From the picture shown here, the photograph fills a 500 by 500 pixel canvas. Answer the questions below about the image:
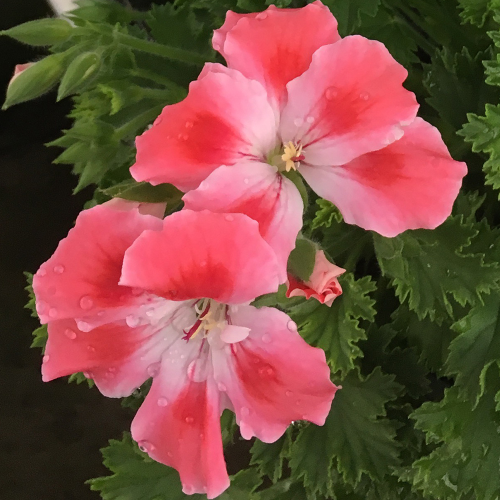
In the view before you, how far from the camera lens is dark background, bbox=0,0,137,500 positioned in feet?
5.99

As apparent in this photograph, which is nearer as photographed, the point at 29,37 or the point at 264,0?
the point at 29,37

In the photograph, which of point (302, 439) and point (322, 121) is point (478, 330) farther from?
point (322, 121)

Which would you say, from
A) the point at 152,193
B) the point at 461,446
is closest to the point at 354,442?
the point at 461,446

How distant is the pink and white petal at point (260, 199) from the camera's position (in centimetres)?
53

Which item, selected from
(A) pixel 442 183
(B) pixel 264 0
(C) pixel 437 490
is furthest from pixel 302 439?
(B) pixel 264 0

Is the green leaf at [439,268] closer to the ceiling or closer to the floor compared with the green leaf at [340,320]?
closer to the ceiling

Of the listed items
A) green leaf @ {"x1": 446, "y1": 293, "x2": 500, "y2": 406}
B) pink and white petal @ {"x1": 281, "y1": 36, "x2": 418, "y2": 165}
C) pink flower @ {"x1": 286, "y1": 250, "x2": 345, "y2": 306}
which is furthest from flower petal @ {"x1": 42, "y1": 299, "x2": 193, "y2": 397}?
green leaf @ {"x1": 446, "y1": 293, "x2": 500, "y2": 406}

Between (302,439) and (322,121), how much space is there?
0.59m

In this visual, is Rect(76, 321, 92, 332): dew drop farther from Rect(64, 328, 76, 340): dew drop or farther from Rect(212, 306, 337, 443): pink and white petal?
Rect(212, 306, 337, 443): pink and white petal

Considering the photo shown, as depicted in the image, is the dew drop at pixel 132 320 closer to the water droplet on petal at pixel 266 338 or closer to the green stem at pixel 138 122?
the water droplet on petal at pixel 266 338

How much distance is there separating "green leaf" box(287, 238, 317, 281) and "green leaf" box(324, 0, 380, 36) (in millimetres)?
377

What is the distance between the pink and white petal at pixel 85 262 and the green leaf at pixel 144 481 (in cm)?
53

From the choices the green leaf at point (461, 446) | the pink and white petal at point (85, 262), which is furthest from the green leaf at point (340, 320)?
the pink and white petal at point (85, 262)

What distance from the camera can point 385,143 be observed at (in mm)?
561
